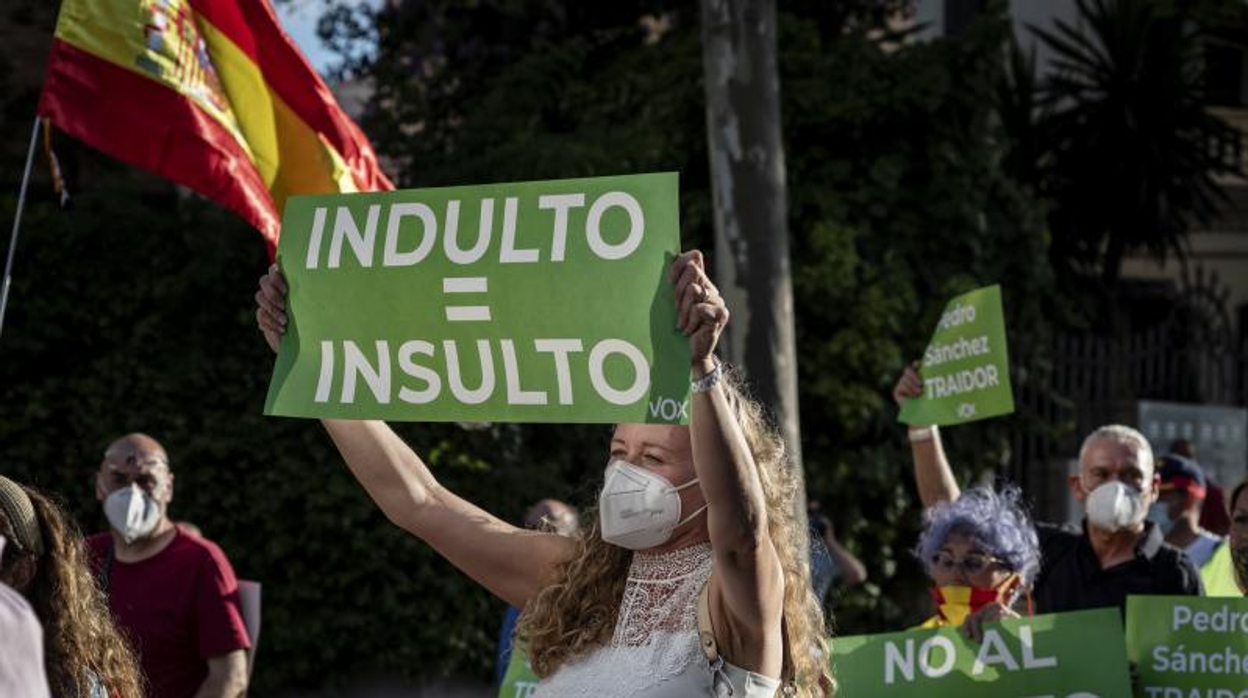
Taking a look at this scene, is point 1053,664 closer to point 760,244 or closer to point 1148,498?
point 1148,498

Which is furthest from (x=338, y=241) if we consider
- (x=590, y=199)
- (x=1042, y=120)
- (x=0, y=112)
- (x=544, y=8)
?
(x=1042, y=120)

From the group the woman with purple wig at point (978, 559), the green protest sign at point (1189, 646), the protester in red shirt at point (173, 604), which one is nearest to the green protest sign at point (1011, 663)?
the green protest sign at point (1189, 646)

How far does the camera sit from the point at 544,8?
13312mm

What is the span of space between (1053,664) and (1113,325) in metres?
10.3

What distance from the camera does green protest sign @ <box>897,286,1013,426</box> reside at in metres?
7.24

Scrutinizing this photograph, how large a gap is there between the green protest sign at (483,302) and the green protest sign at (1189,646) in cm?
253

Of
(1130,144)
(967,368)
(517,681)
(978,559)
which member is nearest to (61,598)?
(517,681)

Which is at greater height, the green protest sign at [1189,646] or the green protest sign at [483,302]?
the green protest sign at [483,302]

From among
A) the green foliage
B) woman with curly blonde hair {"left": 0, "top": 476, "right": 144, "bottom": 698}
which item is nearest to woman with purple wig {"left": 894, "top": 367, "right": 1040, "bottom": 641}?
woman with curly blonde hair {"left": 0, "top": 476, "right": 144, "bottom": 698}

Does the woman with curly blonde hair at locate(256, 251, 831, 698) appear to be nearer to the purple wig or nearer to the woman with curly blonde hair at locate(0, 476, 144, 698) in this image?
the woman with curly blonde hair at locate(0, 476, 144, 698)

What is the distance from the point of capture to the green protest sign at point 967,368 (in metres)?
7.24

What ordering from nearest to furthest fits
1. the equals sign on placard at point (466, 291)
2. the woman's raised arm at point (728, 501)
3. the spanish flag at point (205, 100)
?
the woman's raised arm at point (728, 501), the equals sign on placard at point (466, 291), the spanish flag at point (205, 100)

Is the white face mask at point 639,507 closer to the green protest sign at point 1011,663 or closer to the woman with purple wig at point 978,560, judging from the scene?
the green protest sign at point 1011,663

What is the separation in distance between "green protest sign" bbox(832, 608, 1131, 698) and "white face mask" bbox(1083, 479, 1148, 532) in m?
0.75
